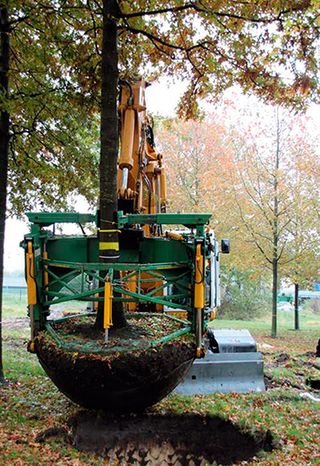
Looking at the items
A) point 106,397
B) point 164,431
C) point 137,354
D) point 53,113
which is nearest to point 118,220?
point 137,354

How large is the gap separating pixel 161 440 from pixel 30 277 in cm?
256

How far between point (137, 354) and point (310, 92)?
4791 mm

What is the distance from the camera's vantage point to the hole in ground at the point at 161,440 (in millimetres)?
5832

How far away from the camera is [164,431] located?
620cm

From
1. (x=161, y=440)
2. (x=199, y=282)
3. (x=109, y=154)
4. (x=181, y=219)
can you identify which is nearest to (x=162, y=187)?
(x=109, y=154)

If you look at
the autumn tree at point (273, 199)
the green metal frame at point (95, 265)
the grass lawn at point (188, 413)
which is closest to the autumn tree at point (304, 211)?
the autumn tree at point (273, 199)

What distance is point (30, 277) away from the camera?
5.89 m

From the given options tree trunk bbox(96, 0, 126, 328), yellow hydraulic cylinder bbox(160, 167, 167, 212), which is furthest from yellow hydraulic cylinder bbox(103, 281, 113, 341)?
yellow hydraulic cylinder bbox(160, 167, 167, 212)

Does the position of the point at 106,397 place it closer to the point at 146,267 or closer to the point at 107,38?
the point at 146,267

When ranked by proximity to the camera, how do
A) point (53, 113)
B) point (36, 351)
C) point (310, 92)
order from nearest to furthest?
1. point (36, 351)
2. point (310, 92)
3. point (53, 113)

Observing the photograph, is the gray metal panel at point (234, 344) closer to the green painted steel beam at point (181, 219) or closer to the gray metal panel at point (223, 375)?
the gray metal panel at point (223, 375)

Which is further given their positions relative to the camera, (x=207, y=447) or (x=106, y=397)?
(x=207, y=447)

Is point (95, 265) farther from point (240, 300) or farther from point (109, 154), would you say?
point (240, 300)

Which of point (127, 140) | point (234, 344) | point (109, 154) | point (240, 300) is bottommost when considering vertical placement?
point (240, 300)
